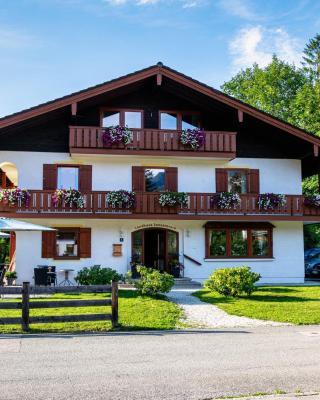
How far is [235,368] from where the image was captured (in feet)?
23.7

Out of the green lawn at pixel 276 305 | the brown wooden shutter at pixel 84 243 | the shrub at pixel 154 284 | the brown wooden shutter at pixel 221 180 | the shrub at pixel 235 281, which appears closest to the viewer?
the green lawn at pixel 276 305

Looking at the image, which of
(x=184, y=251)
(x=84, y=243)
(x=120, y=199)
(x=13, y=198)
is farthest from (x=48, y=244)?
(x=184, y=251)

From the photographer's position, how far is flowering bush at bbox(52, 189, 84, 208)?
20.6 metres

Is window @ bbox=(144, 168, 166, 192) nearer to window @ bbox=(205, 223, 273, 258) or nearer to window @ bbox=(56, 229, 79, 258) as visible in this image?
window @ bbox=(205, 223, 273, 258)

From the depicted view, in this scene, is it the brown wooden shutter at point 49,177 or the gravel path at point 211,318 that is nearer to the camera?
the gravel path at point 211,318

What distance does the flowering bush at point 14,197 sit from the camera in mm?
20281

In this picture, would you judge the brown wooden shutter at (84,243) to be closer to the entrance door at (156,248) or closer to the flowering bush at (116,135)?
the entrance door at (156,248)

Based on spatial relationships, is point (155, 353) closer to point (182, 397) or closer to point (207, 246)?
point (182, 397)

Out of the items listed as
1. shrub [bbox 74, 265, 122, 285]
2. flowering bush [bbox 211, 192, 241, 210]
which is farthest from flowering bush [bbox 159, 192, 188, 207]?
shrub [bbox 74, 265, 122, 285]

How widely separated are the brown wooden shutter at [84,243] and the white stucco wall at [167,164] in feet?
6.32

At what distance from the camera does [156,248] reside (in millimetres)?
23344

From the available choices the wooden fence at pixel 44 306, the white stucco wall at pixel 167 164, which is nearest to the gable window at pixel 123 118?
the white stucco wall at pixel 167 164

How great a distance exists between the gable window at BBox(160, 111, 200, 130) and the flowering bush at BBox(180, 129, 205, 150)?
1.43m

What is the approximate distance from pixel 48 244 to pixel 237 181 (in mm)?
8899
